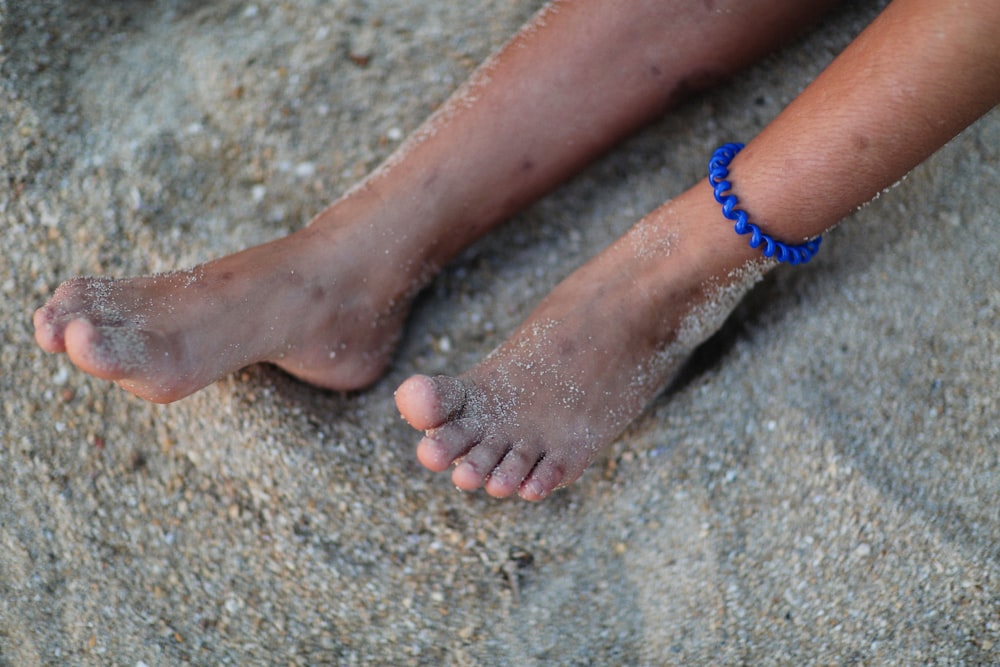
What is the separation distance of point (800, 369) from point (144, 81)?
4.04ft

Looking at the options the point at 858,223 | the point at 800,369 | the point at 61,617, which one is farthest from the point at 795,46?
the point at 61,617

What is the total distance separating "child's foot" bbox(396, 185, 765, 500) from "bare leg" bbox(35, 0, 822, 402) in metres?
0.20

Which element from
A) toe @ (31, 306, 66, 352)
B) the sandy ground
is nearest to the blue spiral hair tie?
the sandy ground

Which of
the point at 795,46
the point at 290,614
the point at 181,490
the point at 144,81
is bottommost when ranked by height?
the point at 290,614

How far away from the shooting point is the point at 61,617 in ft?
3.80

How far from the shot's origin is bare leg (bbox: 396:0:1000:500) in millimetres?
943

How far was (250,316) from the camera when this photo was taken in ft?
3.49

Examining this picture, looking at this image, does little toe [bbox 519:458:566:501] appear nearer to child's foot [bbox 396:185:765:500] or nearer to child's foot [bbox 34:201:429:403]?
child's foot [bbox 396:185:765:500]

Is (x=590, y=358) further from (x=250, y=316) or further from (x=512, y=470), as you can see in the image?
(x=250, y=316)

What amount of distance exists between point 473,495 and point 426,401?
1.11ft

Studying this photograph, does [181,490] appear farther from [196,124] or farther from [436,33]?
[436,33]

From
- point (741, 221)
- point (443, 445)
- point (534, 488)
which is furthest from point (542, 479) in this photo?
point (741, 221)

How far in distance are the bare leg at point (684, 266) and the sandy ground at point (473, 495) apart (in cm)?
17

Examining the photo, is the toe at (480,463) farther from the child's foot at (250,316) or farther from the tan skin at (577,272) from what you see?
the child's foot at (250,316)
